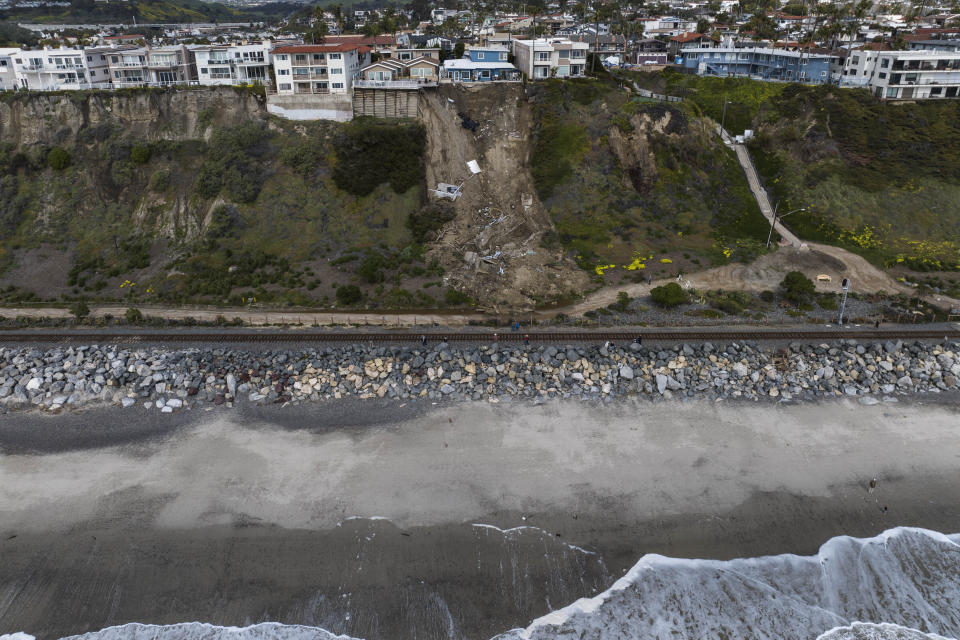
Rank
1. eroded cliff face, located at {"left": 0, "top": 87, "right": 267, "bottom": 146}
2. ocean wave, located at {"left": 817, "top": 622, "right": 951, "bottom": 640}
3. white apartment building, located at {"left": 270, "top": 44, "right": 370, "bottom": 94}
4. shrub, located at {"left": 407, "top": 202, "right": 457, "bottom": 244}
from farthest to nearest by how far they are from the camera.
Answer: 1. white apartment building, located at {"left": 270, "top": 44, "right": 370, "bottom": 94}
2. eroded cliff face, located at {"left": 0, "top": 87, "right": 267, "bottom": 146}
3. shrub, located at {"left": 407, "top": 202, "right": 457, "bottom": 244}
4. ocean wave, located at {"left": 817, "top": 622, "right": 951, "bottom": 640}

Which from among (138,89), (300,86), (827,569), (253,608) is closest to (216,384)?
(253,608)

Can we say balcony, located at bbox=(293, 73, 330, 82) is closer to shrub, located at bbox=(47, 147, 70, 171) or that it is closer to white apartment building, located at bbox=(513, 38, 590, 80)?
white apartment building, located at bbox=(513, 38, 590, 80)

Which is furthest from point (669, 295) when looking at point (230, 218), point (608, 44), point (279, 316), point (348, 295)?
point (608, 44)

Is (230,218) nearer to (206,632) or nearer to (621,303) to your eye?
(621,303)

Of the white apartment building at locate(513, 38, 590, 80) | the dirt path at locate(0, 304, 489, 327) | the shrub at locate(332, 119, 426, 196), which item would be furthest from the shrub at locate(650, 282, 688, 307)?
the white apartment building at locate(513, 38, 590, 80)

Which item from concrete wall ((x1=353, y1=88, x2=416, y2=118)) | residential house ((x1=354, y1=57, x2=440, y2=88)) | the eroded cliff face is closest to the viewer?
the eroded cliff face

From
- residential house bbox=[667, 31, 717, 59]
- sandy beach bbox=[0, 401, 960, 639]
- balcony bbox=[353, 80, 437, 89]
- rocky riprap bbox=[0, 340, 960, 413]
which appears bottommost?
sandy beach bbox=[0, 401, 960, 639]
